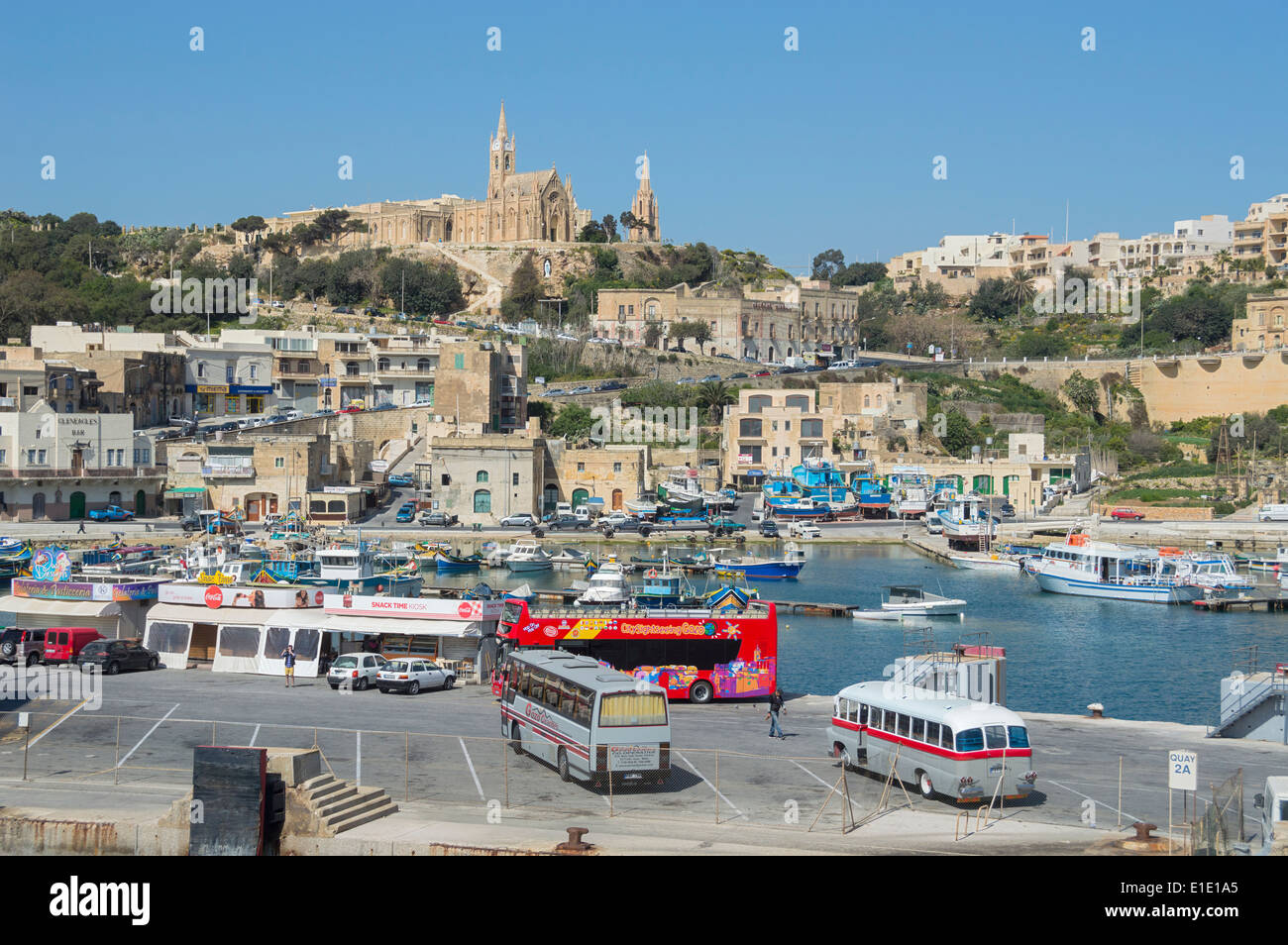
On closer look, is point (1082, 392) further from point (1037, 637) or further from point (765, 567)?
point (1037, 637)

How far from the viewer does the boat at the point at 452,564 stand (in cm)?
4600

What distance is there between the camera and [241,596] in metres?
24.8

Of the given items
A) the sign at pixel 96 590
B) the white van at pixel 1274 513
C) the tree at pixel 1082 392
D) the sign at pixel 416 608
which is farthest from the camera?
the tree at pixel 1082 392

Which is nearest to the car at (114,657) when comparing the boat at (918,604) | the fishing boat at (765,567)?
the boat at (918,604)

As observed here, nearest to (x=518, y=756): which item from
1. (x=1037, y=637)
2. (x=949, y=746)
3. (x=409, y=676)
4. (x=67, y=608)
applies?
(x=409, y=676)

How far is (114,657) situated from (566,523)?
31.4 metres

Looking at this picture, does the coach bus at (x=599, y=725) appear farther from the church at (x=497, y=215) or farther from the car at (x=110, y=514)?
the church at (x=497, y=215)

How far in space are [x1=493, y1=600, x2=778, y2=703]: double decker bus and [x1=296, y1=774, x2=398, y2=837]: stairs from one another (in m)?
8.29

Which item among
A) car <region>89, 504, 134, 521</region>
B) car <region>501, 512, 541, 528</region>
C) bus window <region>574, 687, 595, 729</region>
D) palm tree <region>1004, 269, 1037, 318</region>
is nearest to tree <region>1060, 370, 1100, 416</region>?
palm tree <region>1004, 269, 1037, 318</region>

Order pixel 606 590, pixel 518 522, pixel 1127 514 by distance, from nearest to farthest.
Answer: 1. pixel 606 590
2. pixel 518 522
3. pixel 1127 514

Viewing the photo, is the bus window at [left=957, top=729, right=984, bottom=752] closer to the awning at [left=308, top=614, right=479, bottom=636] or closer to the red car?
the awning at [left=308, top=614, right=479, bottom=636]

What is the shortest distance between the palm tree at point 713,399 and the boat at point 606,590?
36353mm

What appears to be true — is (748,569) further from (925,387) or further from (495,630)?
(925,387)

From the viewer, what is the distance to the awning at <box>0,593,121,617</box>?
25625 millimetres
